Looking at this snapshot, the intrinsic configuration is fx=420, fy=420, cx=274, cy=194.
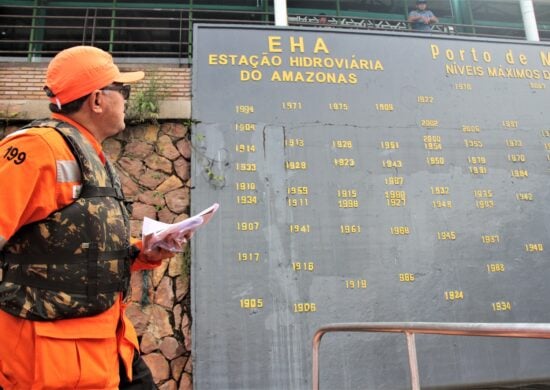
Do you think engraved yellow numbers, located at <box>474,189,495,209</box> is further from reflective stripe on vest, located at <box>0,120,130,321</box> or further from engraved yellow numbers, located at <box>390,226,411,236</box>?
reflective stripe on vest, located at <box>0,120,130,321</box>

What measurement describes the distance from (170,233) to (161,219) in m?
2.96

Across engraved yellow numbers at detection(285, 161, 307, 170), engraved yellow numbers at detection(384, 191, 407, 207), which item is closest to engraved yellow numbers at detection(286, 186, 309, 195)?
engraved yellow numbers at detection(285, 161, 307, 170)

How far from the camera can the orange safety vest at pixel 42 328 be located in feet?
4.17

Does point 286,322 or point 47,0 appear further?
point 47,0

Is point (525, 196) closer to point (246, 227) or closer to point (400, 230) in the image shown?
point (400, 230)

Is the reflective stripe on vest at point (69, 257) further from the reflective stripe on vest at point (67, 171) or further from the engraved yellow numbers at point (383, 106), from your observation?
the engraved yellow numbers at point (383, 106)

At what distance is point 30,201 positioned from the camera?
1.32 metres

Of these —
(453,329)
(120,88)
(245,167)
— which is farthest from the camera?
(245,167)

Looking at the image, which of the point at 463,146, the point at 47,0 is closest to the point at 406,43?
the point at 463,146

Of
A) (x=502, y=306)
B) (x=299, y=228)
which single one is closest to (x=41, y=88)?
(x=299, y=228)

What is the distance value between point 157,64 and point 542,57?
515cm

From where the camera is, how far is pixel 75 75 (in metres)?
1.59

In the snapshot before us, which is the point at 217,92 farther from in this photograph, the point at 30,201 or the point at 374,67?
the point at 30,201

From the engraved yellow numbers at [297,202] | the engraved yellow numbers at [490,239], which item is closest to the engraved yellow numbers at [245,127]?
the engraved yellow numbers at [297,202]
